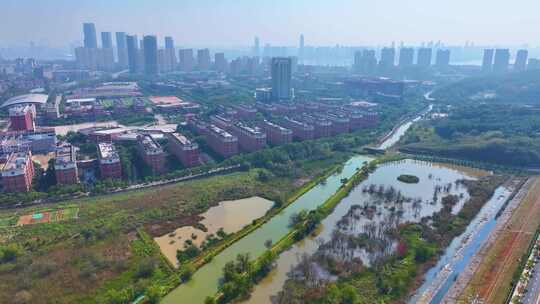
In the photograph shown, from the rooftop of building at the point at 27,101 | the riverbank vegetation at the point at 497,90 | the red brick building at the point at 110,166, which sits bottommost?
the red brick building at the point at 110,166

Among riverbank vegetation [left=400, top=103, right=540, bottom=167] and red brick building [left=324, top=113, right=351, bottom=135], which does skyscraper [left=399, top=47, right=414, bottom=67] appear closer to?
riverbank vegetation [left=400, top=103, right=540, bottom=167]

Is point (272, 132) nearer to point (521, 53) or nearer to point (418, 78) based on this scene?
point (418, 78)

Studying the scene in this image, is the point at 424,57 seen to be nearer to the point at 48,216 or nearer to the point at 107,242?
the point at 48,216

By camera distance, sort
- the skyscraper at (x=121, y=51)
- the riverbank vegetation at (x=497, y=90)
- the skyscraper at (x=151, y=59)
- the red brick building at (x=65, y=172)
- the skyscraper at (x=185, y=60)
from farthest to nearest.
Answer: the skyscraper at (x=121, y=51)
the skyscraper at (x=185, y=60)
the skyscraper at (x=151, y=59)
the riverbank vegetation at (x=497, y=90)
the red brick building at (x=65, y=172)

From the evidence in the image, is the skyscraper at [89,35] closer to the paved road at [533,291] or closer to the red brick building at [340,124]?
the red brick building at [340,124]

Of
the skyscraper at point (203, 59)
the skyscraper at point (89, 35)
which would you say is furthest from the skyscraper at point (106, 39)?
the skyscraper at point (203, 59)

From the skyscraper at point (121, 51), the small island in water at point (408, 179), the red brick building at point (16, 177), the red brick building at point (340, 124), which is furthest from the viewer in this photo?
the skyscraper at point (121, 51)

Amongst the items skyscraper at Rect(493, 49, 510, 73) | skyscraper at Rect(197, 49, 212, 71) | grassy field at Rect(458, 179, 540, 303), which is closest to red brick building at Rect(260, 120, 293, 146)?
grassy field at Rect(458, 179, 540, 303)
